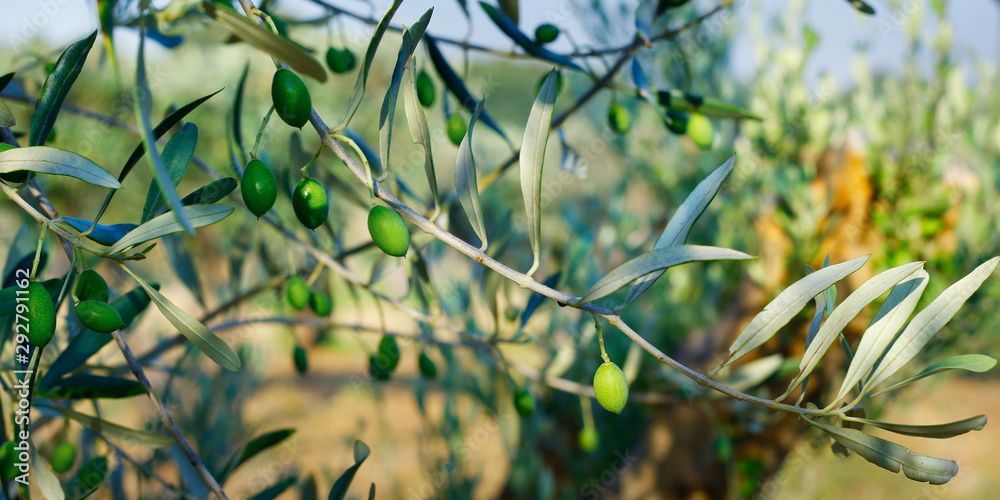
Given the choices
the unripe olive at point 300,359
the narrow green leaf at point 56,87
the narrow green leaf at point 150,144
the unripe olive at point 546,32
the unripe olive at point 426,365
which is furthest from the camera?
the unripe olive at point 300,359

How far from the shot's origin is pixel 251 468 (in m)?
4.11

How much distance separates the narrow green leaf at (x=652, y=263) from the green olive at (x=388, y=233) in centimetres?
16

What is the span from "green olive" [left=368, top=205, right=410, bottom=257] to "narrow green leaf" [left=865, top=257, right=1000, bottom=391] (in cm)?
41

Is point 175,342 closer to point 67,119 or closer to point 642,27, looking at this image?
point 642,27

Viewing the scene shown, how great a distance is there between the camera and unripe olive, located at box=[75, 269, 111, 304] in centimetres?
52

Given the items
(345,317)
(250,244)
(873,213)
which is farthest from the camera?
(345,317)

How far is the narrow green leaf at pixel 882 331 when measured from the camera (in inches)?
20.0

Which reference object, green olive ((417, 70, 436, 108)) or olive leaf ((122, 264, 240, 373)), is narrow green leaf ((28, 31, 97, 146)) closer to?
olive leaf ((122, 264, 240, 373))

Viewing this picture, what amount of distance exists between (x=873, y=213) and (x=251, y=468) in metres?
4.01

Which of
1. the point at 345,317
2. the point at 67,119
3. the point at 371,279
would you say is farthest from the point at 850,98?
the point at 345,317

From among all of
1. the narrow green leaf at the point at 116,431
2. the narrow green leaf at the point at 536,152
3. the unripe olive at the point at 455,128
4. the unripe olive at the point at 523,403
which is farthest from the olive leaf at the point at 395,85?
the unripe olive at the point at 523,403

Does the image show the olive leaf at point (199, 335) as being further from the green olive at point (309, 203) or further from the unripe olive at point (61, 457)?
the unripe olive at point (61, 457)

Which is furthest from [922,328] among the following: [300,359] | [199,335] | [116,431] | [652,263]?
[300,359]

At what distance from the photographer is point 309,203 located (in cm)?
51
